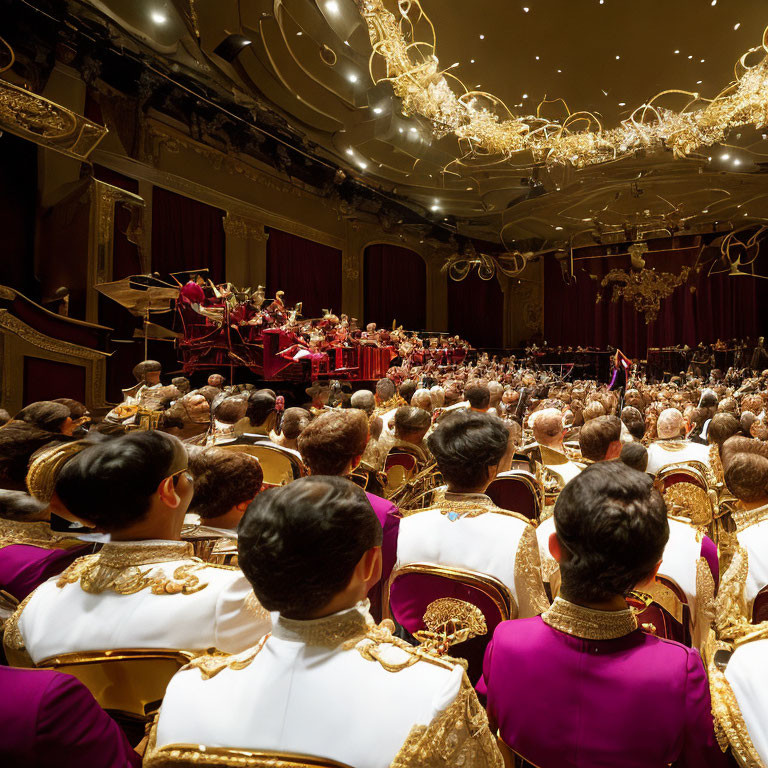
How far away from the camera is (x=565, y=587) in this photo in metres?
0.95

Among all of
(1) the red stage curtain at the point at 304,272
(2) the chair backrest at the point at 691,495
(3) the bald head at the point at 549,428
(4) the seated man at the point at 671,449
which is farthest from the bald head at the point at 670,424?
(1) the red stage curtain at the point at 304,272

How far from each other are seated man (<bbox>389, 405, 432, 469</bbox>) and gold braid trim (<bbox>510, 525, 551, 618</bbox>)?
1555mm

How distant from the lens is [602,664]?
88cm

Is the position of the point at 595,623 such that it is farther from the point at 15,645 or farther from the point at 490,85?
the point at 490,85

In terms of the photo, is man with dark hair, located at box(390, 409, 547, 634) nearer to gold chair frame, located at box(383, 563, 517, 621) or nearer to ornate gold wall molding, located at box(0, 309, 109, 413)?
gold chair frame, located at box(383, 563, 517, 621)

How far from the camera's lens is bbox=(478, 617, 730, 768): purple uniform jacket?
0.85m

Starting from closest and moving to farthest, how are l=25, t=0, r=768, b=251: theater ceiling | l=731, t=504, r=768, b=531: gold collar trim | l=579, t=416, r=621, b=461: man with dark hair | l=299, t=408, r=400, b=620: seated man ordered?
l=731, t=504, r=768, b=531: gold collar trim
l=299, t=408, r=400, b=620: seated man
l=579, t=416, r=621, b=461: man with dark hair
l=25, t=0, r=768, b=251: theater ceiling

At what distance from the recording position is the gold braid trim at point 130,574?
100 centimetres

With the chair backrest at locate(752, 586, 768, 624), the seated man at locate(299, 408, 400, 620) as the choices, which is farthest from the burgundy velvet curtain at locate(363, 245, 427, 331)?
the chair backrest at locate(752, 586, 768, 624)

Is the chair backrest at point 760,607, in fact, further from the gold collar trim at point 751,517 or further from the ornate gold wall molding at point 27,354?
the ornate gold wall molding at point 27,354

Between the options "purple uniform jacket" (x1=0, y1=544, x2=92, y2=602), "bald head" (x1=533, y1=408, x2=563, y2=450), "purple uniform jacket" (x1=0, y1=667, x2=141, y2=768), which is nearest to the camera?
"purple uniform jacket" (x1=0, y1=667, x2=141, y2=768)

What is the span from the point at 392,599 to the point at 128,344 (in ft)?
25.9

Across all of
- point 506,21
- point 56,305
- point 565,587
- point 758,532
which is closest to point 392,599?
point 565,587

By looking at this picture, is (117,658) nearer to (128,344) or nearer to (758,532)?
(758,532)
